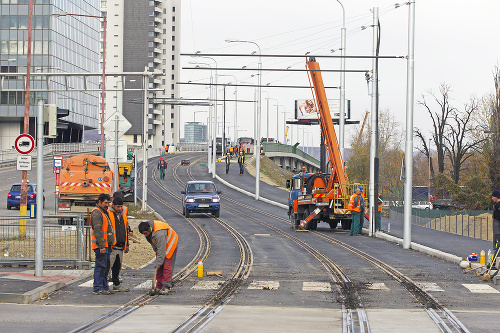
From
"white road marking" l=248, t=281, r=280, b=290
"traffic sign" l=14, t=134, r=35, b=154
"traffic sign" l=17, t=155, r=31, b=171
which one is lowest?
"white road marking" l=248, t=281, r=280, b=290

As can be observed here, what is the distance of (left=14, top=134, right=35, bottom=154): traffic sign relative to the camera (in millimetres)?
16062

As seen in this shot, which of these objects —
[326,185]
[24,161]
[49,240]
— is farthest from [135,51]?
[24,161]

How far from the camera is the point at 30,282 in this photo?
1424 cm

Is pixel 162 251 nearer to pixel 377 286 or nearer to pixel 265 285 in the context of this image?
pixel 265 285

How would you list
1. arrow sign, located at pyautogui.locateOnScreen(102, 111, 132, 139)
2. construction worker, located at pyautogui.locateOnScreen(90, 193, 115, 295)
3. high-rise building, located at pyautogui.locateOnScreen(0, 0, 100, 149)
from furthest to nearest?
1. high-rise building, located at pyautogui.locateOnScreen(0, 0, 100, 149)
2. arrow sign, located at pyautogui.locateOnScreen(102, 111, 132, 139)
3. construction worker, located at pyautogui.locateOnScreen(90, 193, 115, 295)

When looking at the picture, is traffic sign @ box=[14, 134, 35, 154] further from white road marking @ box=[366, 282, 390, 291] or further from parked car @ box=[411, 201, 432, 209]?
parked car @ box=[411, 201, 432, 209]

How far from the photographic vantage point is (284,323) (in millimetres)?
10414

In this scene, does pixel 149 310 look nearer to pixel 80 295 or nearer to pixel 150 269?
pixel 80 295

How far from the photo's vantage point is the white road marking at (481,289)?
1391 centimetres

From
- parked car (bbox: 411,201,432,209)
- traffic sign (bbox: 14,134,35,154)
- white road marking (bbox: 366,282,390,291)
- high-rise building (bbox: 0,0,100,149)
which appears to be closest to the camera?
white road marking (bbox: 366,282,390,291)

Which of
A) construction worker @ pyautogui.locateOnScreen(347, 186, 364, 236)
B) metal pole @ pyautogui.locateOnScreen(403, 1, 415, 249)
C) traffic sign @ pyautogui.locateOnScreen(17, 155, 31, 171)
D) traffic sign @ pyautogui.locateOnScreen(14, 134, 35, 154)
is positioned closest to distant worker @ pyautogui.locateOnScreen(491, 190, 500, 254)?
metal pole @ pyautogui.locateOnScreen(403, 1, 415, 249)

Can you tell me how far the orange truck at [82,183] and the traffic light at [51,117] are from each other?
1696 centimetres

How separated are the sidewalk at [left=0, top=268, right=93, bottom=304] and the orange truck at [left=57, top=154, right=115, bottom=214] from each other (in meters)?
16.1

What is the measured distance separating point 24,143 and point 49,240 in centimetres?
282
